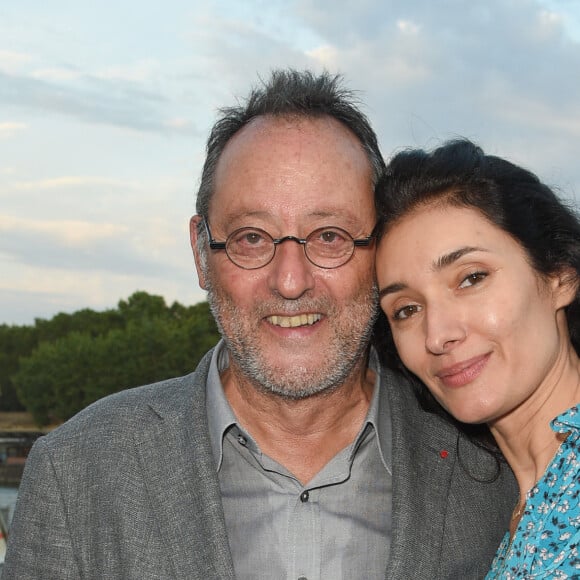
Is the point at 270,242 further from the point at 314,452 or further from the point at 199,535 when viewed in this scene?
the point at 199,535

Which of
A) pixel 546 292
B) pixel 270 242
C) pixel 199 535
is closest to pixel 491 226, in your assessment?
pixel 546 292

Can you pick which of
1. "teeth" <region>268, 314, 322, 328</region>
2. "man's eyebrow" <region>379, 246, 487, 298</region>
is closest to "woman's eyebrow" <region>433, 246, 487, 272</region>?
"man's eyebrow" <region>379, 246, 487, 298</region>

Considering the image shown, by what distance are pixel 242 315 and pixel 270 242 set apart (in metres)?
0.36

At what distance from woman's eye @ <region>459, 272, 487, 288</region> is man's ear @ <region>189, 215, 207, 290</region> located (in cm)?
139

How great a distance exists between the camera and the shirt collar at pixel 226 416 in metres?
4.11

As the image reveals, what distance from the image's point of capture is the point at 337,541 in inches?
152

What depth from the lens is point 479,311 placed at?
3541mm

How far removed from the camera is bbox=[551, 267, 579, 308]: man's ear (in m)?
3.71

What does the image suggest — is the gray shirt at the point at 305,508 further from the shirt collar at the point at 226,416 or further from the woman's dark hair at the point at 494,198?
the woman's dark hair at the point at 494,198

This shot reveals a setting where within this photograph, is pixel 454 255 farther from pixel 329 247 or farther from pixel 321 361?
pixel 321 361

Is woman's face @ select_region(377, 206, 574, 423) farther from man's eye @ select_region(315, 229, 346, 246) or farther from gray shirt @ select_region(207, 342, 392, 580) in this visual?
gray shirt @ select_region(207, 342, 392, 580)

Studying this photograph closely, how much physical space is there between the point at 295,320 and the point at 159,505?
→ 979 millimetres

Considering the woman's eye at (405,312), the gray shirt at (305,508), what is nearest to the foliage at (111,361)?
the gray shirt at (305,508)

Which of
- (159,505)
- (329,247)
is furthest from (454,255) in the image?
(159,505)
